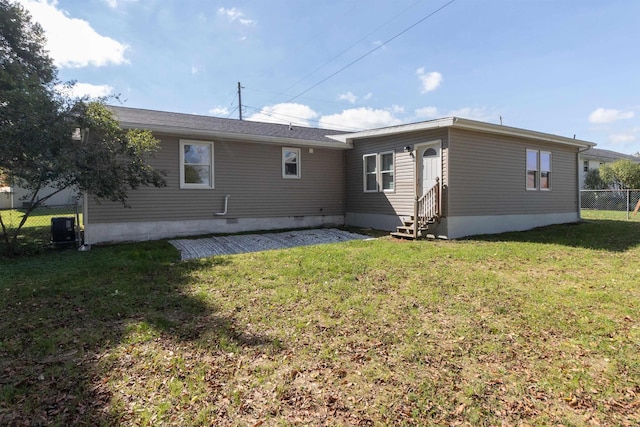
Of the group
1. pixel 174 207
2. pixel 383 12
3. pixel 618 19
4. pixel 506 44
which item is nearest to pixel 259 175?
pixel 174 207

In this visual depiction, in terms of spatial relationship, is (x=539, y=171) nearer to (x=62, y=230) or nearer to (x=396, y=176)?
(x=396, y=176)

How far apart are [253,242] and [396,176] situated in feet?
16.0

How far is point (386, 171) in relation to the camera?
11242 millimetres

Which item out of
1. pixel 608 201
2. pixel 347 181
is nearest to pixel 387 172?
pixel 347 181

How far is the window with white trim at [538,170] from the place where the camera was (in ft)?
38.4

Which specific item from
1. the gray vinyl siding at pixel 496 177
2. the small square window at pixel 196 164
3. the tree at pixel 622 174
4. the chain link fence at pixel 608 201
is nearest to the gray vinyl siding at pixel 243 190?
the small square window at pixel 196 164

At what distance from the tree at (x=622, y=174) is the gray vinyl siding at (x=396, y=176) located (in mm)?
17973

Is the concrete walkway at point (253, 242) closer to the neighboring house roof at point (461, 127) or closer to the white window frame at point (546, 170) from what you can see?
the neighboring house roof at point (461, 127)

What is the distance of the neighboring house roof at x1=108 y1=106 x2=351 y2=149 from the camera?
9.14m

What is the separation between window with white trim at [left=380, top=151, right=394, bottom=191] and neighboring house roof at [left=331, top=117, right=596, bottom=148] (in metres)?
0.73

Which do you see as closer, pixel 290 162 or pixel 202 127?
pixel 202 127

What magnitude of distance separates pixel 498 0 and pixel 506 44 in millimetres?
2219

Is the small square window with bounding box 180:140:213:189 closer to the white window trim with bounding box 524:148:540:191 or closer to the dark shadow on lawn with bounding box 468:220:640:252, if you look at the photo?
the dark shadow on lawn with bounding box 468:220:640:252

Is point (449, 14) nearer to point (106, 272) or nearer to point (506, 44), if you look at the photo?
point (506, 44)
